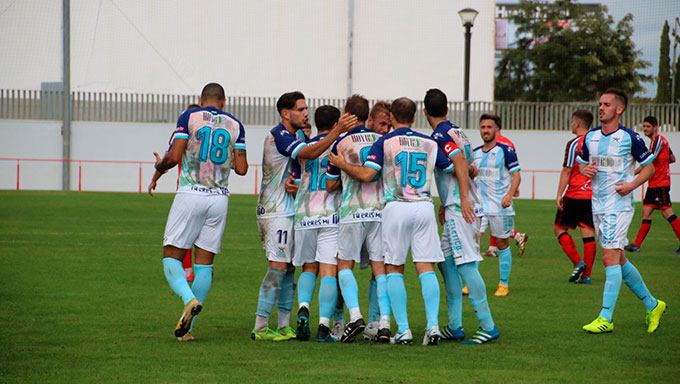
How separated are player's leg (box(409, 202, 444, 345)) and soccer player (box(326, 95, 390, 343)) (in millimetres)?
345

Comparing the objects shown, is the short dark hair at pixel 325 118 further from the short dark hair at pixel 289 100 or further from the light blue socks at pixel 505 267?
the light blue socks at pixel 505 267

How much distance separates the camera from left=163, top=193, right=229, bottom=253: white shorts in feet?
23.8

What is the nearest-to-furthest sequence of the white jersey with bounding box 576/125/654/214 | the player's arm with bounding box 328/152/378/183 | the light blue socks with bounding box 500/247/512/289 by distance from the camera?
the player's arm with bounding box 328/152/378/183
the white jersey with bounding box 576/125/654/214
the light blue socks with bounding box 500/247/512/289

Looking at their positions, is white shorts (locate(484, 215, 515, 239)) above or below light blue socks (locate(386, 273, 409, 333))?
above

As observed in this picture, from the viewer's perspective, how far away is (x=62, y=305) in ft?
29.4

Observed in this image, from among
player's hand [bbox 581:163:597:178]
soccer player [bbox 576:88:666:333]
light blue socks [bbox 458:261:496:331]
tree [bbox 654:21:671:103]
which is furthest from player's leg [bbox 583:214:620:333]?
tree [bbox 654:21:671:103]

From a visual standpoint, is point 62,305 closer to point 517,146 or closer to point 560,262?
point 560,262

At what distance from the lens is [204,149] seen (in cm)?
736

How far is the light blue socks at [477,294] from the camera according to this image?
720 cm

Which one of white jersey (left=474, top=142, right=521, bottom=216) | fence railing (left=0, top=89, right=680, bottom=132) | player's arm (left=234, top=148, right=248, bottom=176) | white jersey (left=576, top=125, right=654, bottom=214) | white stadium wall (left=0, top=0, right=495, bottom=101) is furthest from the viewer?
white stadium wall (left=0, top=0, right=495, bottom=101)

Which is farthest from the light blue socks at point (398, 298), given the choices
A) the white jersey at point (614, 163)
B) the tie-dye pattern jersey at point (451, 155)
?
the white jersey at point (614, 163)

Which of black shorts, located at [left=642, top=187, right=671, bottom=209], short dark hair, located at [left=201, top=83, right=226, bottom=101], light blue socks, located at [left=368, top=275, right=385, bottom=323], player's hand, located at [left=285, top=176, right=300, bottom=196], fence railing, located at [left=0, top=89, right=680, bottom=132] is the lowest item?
light blue socks, located at [left=368, top=275, right=385, bottom=323]

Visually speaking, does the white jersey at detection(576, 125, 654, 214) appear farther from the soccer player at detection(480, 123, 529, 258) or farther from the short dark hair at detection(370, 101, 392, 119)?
the soccer player at detection(480, 123, 529, 258)

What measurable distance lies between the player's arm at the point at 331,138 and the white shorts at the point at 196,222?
879 mm
